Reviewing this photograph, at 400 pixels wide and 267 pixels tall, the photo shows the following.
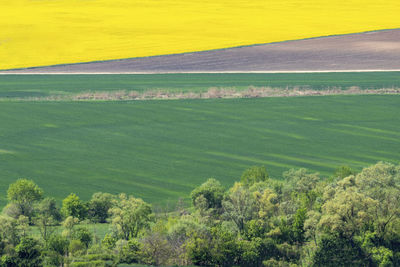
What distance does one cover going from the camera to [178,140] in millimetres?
74500

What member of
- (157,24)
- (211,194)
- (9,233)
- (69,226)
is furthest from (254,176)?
(157,24)

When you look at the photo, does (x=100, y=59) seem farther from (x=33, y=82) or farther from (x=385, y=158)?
(x=385, y=158)

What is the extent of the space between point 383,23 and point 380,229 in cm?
7839

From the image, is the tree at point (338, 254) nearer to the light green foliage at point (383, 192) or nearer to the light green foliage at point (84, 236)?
the light green foliage at point (383, 192)

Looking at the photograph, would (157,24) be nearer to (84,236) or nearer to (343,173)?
(343,173)

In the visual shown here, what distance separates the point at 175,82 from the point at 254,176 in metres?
35.2

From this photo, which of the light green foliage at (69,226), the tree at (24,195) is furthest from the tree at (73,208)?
the light green foliage at (69,226)

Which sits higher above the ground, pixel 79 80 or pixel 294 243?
pixel 79 80

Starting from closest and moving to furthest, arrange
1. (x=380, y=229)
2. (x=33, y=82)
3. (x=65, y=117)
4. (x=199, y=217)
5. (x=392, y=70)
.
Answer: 1. (x=380, y=229)
2. (x=199, y=217)
3. (x=65, y=117)
4. (x=33, y=82)
5. (x=392, y=70)

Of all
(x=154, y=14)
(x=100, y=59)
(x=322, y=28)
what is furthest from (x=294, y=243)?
(x=154, y=14)

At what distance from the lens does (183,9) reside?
13475cm

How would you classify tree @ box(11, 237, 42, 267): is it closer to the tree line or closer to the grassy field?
the tree line

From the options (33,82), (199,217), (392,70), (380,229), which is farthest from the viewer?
(392,70)

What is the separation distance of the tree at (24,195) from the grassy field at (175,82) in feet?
103
